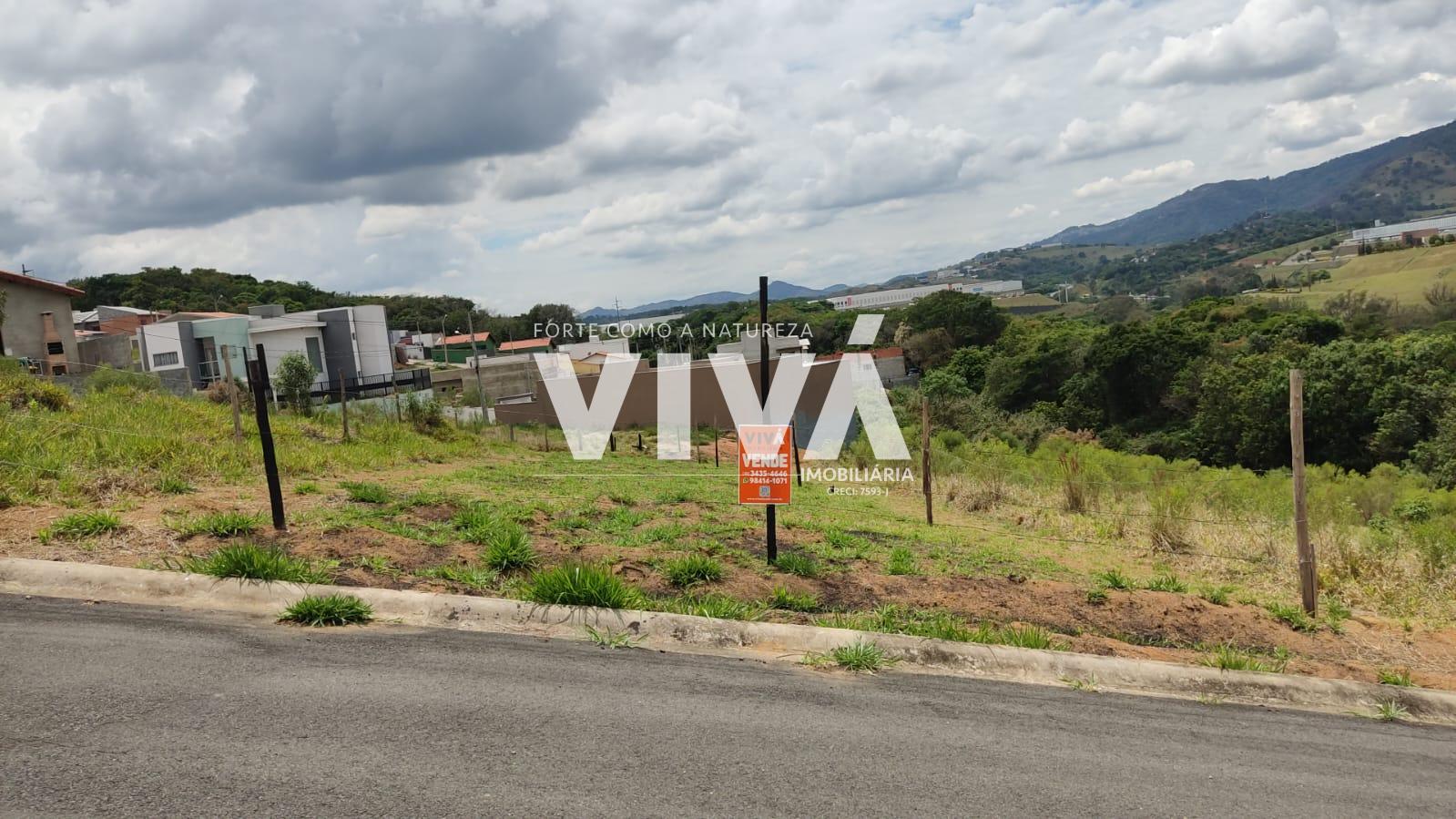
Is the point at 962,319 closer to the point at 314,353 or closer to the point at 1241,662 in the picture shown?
the point at 314,353

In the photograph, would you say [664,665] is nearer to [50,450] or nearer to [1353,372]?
[50,450]

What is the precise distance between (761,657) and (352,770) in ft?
8.27

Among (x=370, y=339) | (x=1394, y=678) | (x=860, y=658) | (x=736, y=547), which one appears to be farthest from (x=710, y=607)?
(x=370, y=339)

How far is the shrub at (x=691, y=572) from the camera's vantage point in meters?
6.63

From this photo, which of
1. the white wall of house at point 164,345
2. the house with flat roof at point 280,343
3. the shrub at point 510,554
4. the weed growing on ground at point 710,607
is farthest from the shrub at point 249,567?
the white wall of house at point 164,345

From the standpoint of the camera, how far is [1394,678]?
5781 millimetres

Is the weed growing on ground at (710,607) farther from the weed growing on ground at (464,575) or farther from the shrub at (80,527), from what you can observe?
the shrub at (80,527)

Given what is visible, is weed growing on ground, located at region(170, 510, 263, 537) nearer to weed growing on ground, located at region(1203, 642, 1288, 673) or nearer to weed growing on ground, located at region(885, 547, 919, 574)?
weed growing on ground, located at region(885, 547, 919, 574)

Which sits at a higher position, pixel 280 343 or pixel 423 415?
pixel 280 343

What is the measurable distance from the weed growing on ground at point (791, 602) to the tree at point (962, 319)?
208 feet

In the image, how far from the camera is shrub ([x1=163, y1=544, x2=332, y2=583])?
5.57 m

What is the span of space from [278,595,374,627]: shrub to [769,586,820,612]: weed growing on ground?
284 cm

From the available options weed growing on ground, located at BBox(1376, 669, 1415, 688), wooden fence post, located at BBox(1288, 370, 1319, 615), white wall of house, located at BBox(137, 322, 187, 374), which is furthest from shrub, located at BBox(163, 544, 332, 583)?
white wall of house, located at BBox(137, 322, 187, 374)

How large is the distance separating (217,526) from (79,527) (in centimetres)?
94
